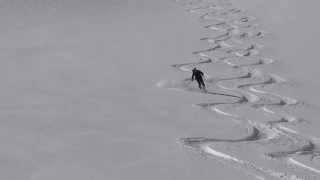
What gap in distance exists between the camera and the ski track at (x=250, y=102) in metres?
3.82

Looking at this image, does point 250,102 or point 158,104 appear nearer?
point 158,104

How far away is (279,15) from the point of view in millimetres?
12359

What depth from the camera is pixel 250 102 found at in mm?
5551

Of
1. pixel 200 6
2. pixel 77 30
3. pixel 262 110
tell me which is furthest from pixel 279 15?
pixel 262 110

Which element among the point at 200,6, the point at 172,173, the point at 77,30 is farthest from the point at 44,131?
the point at 200,6

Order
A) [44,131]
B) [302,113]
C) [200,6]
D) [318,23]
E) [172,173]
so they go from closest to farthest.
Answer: [172,173] → [44,131] → [302,113] → [318,23] → [200,6]

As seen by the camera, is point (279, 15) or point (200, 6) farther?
point (200, 6)

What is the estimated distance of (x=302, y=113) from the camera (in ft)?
16.7

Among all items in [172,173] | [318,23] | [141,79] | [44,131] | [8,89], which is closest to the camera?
[172,173]

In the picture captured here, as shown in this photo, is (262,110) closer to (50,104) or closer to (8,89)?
(50,104)

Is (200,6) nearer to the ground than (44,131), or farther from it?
nearer to the ground

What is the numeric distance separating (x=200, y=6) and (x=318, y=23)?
16.3ft

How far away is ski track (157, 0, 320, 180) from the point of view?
3.82 metres

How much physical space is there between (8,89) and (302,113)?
9.59 ft
